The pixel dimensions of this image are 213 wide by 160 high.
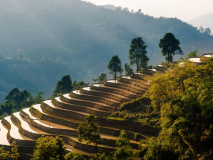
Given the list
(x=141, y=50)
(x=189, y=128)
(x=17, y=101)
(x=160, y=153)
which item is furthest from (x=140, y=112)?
(x=17, y=101)

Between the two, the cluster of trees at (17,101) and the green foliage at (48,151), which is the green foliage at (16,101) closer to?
the cluster of trees at (17,101)

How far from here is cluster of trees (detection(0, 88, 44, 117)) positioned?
3428 inches

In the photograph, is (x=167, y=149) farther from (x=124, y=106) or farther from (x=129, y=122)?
(x=124, y=106)

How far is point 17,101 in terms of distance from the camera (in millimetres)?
94500

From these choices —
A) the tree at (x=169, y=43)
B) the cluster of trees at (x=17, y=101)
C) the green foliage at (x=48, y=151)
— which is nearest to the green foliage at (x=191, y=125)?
the green foliage at (x=48, y=151)

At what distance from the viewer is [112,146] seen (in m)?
31.3

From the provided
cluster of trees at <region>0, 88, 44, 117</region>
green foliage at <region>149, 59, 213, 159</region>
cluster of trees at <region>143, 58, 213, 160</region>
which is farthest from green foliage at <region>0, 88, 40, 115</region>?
green foliage at <region>149, 59, 213, 159</region>

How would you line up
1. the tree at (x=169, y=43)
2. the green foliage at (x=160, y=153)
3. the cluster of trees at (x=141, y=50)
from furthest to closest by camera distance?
the cluster of trees at (x=141, y=50), the tree at (x=169, y=43), the green foliage at (x=160, y=153)

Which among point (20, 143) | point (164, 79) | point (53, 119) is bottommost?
point (20, 143)

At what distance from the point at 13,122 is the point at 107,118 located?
2460 centimetres

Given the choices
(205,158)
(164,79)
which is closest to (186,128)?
(205,158)

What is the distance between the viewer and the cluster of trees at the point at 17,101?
8706 centimetres

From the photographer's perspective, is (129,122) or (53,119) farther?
(53,119)

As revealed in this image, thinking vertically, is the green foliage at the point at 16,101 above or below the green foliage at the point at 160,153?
above
